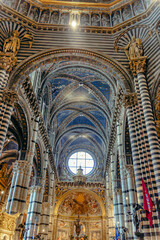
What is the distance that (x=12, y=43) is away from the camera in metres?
12.8

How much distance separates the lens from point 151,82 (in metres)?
10.8

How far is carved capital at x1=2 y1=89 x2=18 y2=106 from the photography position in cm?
1098

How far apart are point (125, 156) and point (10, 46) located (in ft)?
33.4

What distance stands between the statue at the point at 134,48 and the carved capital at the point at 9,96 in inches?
279

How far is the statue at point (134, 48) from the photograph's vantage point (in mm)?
12039

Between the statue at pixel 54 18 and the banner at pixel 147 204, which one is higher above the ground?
the statue at pixel 54 18

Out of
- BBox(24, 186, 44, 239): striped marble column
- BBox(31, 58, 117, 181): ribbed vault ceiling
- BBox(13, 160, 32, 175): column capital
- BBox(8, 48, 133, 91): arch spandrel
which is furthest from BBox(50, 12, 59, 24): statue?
BBox(24, 186, 44, 239): striped marble column

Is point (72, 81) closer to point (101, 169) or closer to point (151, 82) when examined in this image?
point (151, 82)

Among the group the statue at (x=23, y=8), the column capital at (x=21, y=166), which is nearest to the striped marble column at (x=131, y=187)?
the column capital at (x=21, y=166)

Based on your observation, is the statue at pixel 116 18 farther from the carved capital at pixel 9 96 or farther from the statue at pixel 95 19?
the carved capital at pixel 9 96

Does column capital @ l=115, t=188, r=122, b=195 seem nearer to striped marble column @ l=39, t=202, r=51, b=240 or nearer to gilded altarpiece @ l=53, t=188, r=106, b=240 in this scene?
striped marble column @ l=39, t=202, r=51, b=240

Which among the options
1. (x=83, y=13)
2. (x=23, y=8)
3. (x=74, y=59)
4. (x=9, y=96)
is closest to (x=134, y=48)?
(x=74, y=59)

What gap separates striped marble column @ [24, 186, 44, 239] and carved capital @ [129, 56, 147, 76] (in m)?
12.2

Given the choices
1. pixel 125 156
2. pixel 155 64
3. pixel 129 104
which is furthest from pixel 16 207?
pixel 155 64
